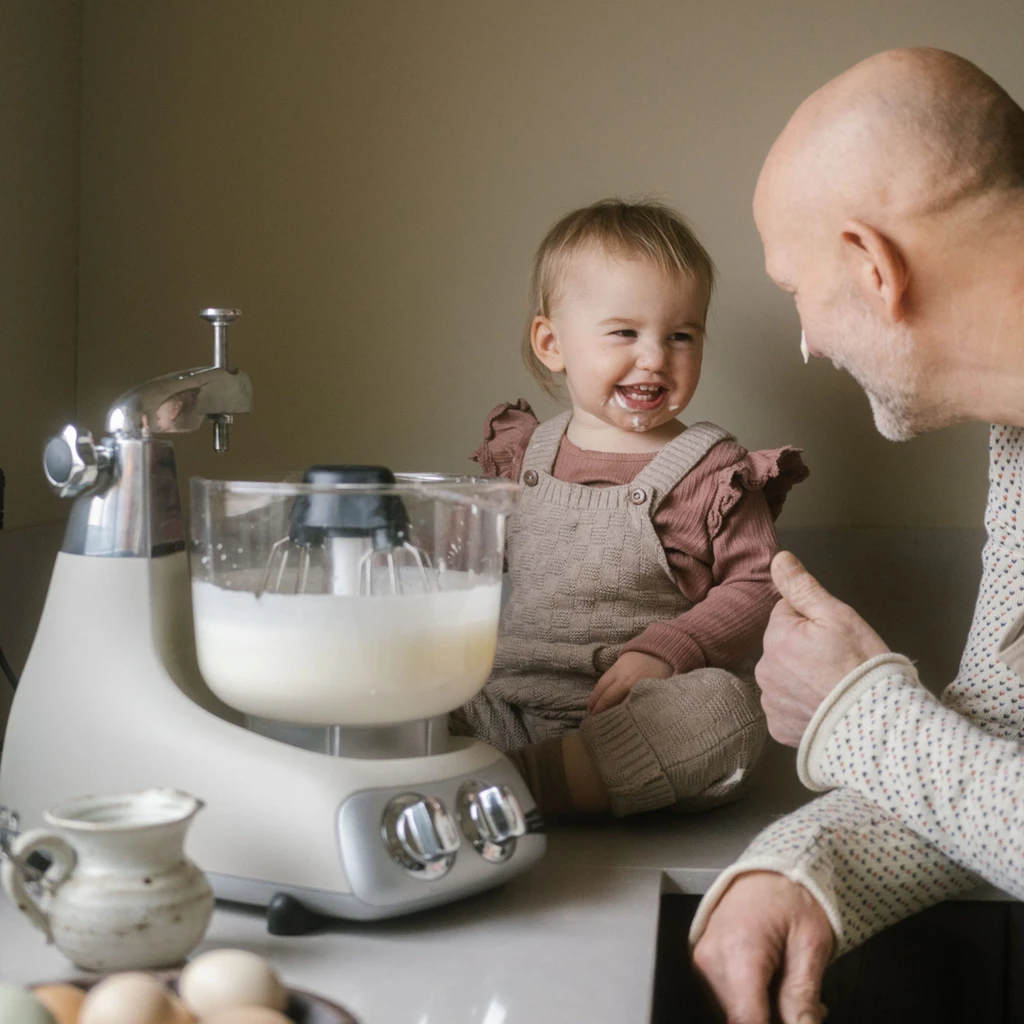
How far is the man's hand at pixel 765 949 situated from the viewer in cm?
84

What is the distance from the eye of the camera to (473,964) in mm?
795

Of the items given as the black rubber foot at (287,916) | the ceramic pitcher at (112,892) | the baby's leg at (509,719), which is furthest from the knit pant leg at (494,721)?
the ceramic pitcher at (112,892)

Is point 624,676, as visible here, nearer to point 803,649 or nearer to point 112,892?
point 803,649

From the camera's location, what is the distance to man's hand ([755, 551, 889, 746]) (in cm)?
99

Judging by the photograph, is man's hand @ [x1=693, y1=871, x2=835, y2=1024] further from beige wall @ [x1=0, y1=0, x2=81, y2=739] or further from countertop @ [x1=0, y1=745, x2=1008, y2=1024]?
beige wall @ [x1=0, y1=0, x2=81, y2=739]

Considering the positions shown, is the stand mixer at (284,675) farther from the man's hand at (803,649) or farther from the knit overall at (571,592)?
the knit overall at (571,592)

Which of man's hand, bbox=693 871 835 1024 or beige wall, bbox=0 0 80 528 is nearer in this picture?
man's hand, bbox=693 871 835 1024

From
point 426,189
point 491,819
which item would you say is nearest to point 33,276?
point 426,189

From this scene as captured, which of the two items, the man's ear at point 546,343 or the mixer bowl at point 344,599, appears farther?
the man's ear at point 546,343

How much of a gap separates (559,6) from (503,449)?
0.52m

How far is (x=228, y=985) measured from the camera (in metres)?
0.62

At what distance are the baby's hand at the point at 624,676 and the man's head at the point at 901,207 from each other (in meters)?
0.35

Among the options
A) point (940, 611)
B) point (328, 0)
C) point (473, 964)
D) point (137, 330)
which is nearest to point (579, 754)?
point (473, 964)

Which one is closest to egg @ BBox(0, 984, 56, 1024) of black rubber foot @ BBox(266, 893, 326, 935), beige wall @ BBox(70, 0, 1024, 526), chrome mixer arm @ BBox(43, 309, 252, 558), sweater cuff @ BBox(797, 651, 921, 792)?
black rubber foot @ BBox(266, 893, 326, 935)
